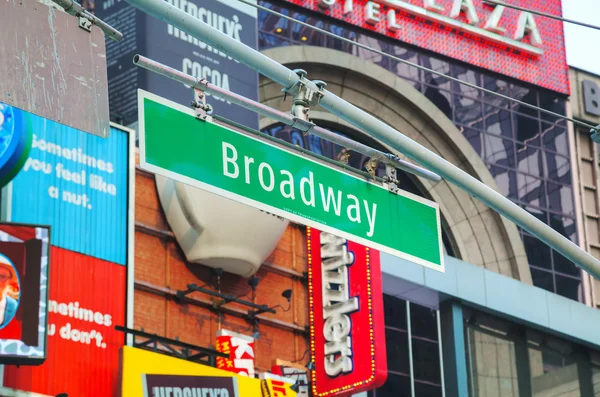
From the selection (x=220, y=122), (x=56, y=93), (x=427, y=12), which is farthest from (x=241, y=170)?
(x=427, y=12)

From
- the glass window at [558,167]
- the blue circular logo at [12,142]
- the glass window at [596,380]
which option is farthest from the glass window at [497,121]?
the blue circular logo at [12,142]

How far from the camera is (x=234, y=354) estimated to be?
25.1 meters

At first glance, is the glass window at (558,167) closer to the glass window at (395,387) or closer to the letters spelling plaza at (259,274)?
the letters spelling plaza at (259,274)

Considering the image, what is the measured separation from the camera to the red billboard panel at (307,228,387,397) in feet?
83.0

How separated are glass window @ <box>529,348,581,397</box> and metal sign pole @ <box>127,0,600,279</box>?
16.2 m

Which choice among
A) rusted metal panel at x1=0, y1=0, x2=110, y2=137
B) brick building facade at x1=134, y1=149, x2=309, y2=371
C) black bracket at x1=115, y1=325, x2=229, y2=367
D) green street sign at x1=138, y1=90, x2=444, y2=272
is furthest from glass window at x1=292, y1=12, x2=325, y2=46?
rusted metal panel at x1=0, y1=0, x2=110, y2=137

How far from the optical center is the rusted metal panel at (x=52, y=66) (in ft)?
26.8

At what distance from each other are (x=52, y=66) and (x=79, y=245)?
15909 millimetres

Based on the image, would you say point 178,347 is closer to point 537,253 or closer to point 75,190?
point 75,190

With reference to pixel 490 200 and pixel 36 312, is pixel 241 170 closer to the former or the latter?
pixel 490 200

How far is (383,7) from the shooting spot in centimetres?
3706

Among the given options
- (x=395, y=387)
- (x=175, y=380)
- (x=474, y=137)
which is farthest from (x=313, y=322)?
(x=474, y=137)

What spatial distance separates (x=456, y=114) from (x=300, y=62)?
679 centimetres

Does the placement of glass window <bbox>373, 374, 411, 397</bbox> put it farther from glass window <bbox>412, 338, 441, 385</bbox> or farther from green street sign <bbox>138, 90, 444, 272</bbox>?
green street sign <bbox>138, 90, 444, 272</bbox>
